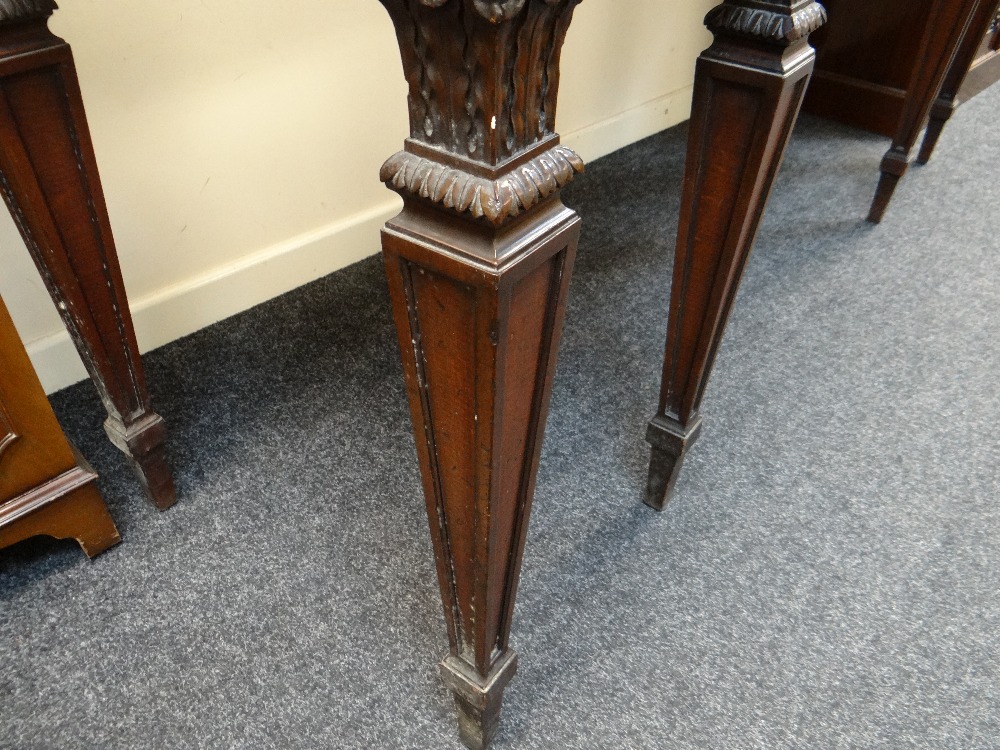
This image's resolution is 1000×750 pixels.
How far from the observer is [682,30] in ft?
6.42

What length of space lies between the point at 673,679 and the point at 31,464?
0.77 metres

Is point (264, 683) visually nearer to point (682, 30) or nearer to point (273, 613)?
point (273, 613)

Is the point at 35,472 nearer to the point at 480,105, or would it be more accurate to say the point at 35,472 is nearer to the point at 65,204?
the point at 65,204

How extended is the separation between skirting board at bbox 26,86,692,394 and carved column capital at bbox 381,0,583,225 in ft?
3.17

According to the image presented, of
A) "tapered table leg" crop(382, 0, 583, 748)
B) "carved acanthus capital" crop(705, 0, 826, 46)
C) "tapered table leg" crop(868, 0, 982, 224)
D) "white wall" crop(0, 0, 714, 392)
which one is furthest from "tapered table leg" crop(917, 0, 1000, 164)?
"tapered table leg" crop(382, 0, 583, 748)

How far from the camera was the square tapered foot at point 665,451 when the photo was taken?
3.05 feet

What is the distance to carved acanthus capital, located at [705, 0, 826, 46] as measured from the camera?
641 mm

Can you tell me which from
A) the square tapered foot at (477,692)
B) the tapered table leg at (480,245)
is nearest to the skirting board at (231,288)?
the square tapered foot at (477,692)

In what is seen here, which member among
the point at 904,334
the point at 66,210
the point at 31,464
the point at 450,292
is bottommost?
the point at 904,334

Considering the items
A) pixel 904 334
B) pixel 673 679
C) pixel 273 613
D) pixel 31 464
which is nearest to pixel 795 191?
pixel 904 334

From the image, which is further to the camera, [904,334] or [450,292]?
[904,334]

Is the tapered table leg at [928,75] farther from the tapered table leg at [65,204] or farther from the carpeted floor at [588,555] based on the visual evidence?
the tapered table leg at [65,204]

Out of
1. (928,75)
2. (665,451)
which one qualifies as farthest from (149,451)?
(928,75)

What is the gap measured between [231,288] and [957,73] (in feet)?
5.25
